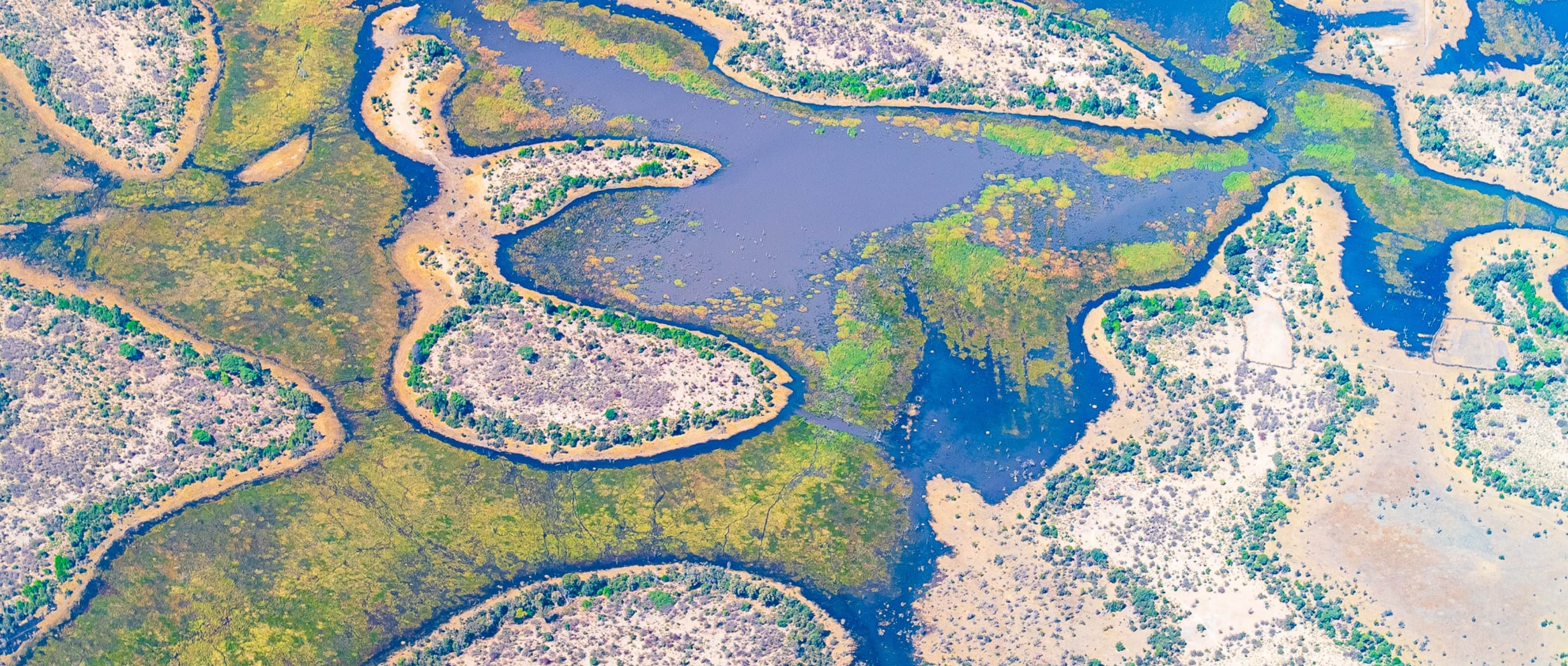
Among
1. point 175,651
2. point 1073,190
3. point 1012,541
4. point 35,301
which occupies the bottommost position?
point 175,651

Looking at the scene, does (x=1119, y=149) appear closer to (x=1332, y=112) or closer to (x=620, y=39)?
(x=1332, y=112)

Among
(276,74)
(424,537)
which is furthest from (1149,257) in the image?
(276,74)

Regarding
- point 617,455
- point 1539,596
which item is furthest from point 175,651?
point 1539,596

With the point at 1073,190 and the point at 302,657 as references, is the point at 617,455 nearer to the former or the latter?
the point at 302,657

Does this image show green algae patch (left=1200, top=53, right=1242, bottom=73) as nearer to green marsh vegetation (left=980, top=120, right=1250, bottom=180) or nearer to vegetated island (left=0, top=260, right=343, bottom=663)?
green marsh vegetation (left=980, top=120, right=1250, bottom=180)

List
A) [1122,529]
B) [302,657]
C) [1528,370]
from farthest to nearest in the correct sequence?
[1528,370], [1122,529], [302,657]

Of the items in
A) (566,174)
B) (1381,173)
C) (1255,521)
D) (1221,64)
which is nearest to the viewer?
(1255,521)
